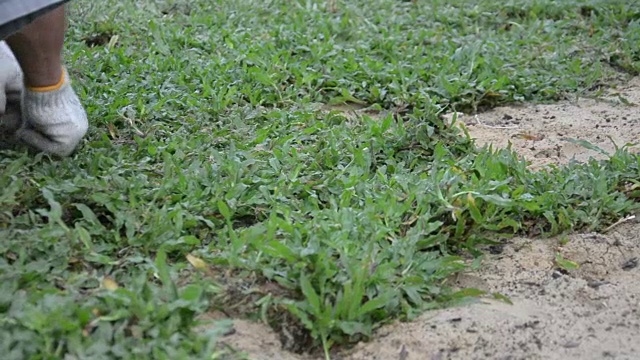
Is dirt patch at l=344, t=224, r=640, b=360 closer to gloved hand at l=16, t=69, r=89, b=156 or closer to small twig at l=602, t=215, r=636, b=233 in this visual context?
small twig at l=602, t=215, r=636, b=233

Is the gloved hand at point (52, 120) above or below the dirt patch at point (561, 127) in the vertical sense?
above

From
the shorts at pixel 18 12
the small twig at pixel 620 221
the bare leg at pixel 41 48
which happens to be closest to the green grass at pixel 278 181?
the small twig at pixel 620 221

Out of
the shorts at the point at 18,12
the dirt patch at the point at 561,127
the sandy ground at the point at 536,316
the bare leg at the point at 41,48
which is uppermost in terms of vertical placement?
the shorts at the point at 18,12

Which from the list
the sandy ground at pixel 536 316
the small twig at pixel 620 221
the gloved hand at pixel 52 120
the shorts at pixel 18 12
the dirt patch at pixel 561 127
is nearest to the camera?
the sandy ground at pixel 536 316

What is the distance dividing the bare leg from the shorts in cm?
28

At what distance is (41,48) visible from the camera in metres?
2.48

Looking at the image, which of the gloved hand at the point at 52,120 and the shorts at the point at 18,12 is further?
the gloved hand at the point at 52,120

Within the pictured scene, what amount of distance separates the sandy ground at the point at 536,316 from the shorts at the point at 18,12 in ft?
2.87

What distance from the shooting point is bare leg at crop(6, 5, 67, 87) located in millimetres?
2439

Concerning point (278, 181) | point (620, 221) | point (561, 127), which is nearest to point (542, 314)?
point (620, 221)

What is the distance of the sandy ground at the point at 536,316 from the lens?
74.1 inches

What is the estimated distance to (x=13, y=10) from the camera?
81.5 inches

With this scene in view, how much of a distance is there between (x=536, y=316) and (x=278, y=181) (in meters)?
0.82

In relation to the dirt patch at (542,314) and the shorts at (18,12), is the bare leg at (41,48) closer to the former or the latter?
the shorts at (18,12)
